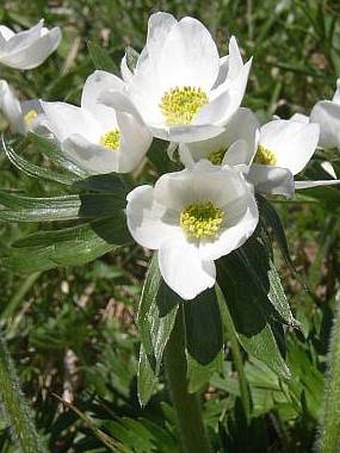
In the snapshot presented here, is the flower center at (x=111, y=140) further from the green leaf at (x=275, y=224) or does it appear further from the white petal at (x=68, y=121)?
the green leaf at (x=275, y=224)

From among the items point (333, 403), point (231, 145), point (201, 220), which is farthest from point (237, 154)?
point (333, 403)

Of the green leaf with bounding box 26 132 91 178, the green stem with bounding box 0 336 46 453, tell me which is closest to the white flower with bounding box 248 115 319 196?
the green leaf with bounding box 26 132 91 178

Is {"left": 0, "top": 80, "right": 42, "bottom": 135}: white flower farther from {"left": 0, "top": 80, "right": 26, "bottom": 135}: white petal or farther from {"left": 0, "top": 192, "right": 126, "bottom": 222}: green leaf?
{"left": 0, "top": 192, "right": 126, "bottom": 222}: green leaf

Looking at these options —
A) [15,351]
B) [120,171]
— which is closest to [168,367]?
[120,171]

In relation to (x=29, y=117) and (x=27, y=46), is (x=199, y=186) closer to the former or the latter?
(x=27, y=46)

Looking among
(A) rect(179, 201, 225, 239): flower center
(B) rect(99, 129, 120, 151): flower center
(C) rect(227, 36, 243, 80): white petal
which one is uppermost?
(C) rect(227, 36, 243, 80): white petal

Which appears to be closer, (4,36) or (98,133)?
(98,133)

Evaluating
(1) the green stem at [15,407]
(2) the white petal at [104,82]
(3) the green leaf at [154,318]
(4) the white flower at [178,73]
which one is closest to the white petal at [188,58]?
(4) the white flower at [178,73]
